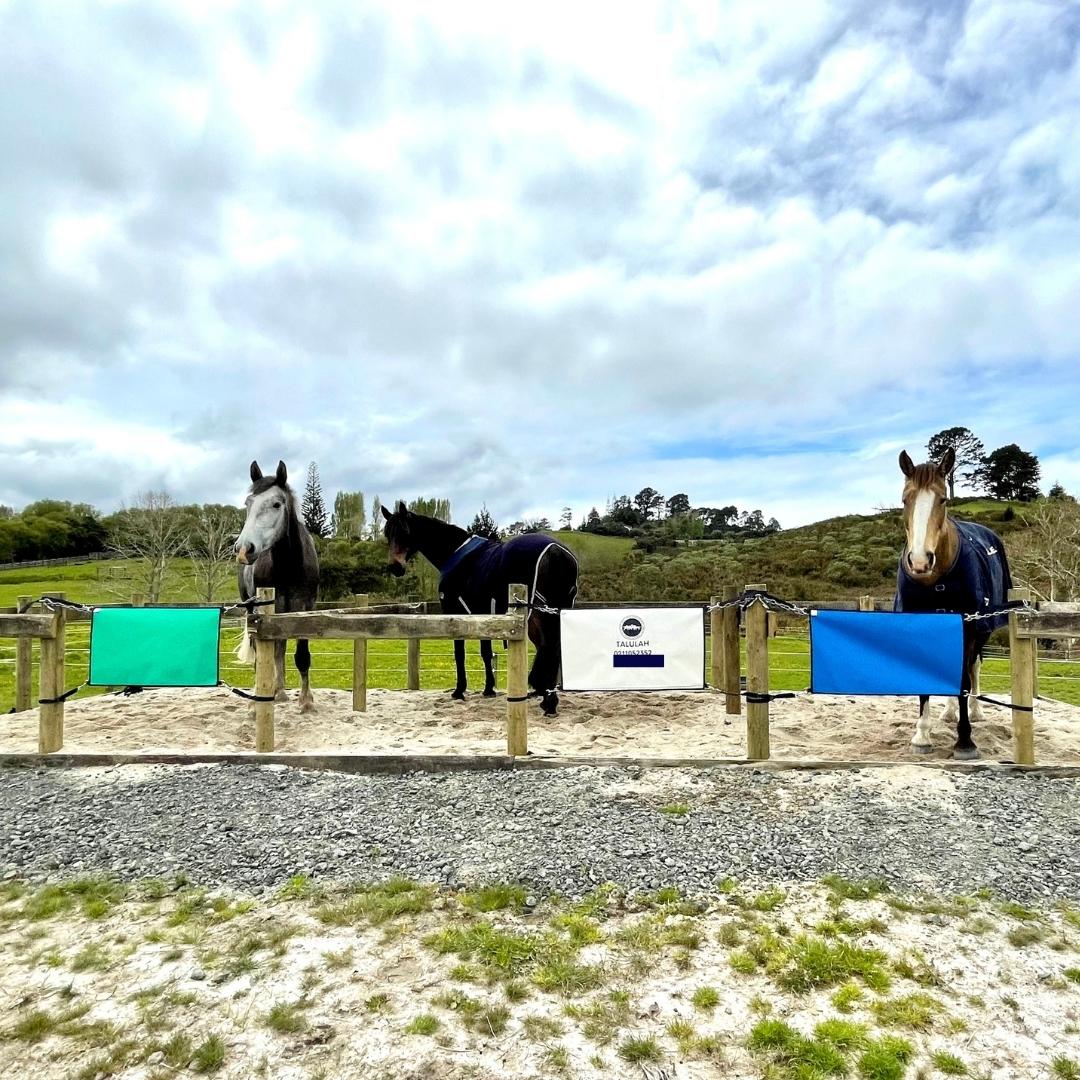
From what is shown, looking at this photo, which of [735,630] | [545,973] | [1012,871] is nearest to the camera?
[545,973]

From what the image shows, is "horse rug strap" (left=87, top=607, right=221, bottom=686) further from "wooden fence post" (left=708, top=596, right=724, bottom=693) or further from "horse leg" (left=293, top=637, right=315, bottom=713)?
"wooden fence post" (left=708, top=596, right=724, bottom=693)

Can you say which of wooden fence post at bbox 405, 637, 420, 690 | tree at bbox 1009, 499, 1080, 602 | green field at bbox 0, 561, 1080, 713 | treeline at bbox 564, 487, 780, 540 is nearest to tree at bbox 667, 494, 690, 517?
treeline at bbox 564, 487, 780, 540

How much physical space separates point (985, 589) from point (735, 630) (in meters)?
2.36

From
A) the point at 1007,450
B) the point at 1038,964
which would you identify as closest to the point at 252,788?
the point at 1038,964

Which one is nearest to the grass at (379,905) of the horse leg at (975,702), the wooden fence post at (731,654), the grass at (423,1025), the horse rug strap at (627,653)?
the grass at (423,1025)

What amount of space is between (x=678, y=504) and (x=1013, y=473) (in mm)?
36237

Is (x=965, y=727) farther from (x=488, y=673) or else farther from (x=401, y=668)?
(x=401, y=668)

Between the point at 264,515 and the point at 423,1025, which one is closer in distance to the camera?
the point at 423,1025

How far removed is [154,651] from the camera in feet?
19.7

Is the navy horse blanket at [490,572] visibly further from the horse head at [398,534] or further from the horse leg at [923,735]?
the horse leg at [923,735]

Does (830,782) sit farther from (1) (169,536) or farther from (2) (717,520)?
(2) (717,520)

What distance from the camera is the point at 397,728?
6.98 m

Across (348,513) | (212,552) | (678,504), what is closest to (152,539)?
(212,552)

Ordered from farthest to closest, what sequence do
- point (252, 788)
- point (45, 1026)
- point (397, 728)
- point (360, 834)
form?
point (397, 728)
point (252, 788)
point (360, 834)
point (45, 1026)
